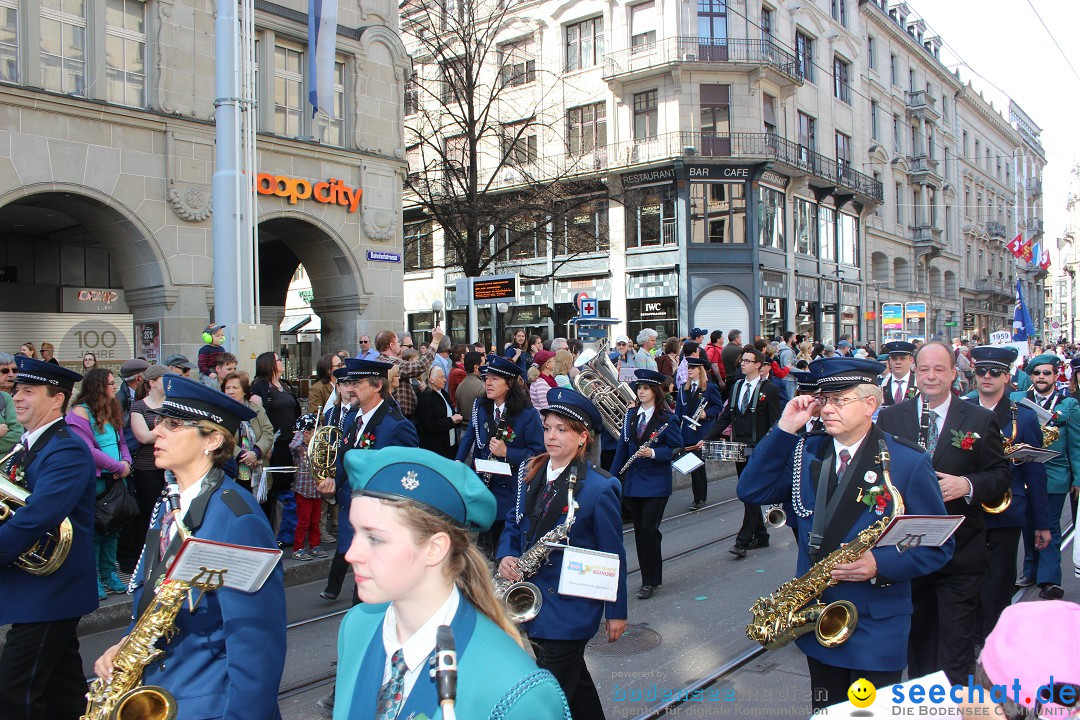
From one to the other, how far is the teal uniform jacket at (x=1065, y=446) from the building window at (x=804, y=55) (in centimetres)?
3124

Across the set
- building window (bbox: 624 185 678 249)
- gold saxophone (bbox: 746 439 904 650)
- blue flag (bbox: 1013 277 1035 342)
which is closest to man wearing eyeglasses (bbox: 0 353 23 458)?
gold saxophone (bbox: 746 439 904 650)

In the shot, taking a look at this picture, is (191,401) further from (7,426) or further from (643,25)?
(643,25)

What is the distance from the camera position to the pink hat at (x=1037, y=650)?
1432 mm

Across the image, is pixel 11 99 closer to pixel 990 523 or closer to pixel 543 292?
pixel 990 523

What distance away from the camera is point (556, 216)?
22.0 m

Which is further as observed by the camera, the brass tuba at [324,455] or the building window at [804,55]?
the building window at [804,55]

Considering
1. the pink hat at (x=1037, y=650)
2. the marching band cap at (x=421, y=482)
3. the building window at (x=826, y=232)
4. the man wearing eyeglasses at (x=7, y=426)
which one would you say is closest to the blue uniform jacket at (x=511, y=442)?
the man wearing eyeglasses at (x=7, y=426)

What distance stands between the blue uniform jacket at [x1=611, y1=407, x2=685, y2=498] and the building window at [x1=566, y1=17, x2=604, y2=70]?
94.7 feet

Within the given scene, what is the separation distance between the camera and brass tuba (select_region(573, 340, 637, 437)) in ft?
29.7

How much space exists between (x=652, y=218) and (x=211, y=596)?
3056 cm

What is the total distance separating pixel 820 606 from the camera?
131 inches

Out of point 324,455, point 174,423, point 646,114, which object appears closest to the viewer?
point 174,423

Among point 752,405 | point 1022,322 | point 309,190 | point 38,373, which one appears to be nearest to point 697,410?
point 752,405

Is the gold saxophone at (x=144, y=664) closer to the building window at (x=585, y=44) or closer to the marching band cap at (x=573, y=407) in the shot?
the marching band cap at (x=573, y=407)
